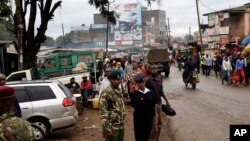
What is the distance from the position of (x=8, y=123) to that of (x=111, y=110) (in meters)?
3.20

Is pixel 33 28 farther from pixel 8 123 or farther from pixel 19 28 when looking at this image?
pixel 8 123

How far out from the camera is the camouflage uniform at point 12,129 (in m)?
3.95

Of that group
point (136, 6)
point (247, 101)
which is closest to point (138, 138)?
point (247, 101)

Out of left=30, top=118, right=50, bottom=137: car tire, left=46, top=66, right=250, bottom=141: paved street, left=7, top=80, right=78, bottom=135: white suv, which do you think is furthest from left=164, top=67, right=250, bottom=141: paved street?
left=30, top=118, right=50, bottom=137: car tire

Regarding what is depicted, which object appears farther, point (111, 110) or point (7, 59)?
point (7, 59)

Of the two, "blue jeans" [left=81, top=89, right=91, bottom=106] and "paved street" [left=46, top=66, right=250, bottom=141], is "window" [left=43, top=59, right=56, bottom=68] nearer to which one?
"blue jeans" [left=81, top=89, right=91, bottom=106]

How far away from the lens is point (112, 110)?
7.08 meters

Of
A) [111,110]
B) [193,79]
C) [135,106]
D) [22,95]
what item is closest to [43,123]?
[22,95]

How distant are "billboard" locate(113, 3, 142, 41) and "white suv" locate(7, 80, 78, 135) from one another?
114 meters

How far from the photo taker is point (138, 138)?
8.02m

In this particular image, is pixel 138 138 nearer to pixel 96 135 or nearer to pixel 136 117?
pixel 136 117

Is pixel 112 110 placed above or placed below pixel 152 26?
below

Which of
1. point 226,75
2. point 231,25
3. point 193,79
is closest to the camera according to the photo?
point 193,79

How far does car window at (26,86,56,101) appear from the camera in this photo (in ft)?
39.2
